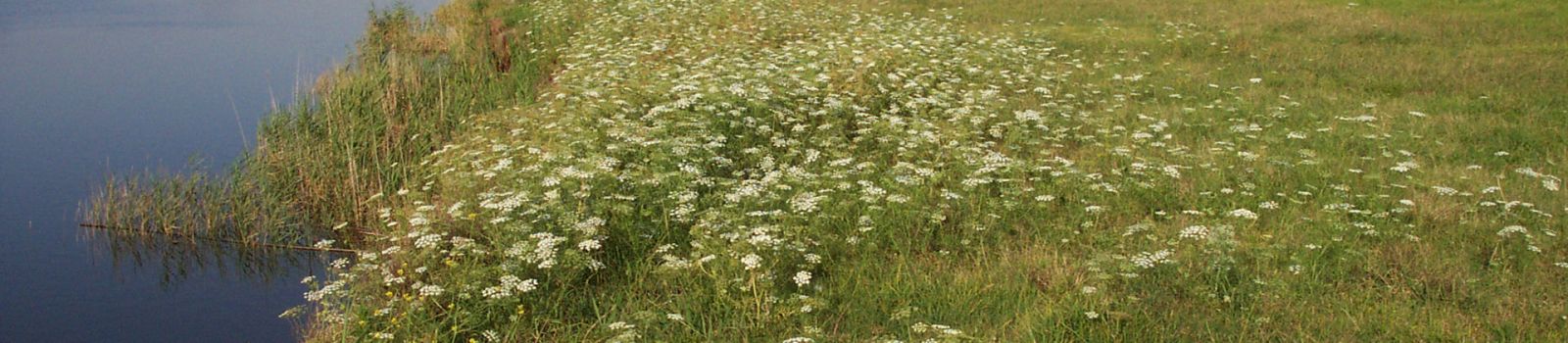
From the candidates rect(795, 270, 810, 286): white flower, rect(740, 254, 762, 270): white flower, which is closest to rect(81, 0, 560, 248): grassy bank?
rect(740, 254, 762, 270): white flower

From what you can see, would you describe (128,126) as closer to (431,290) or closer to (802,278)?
(431,290)

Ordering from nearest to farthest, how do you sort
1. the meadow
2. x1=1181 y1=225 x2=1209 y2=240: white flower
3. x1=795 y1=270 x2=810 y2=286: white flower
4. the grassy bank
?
x1=795 y1=270 x2=810 y2=286: white flower → the meadow → x1=1181 y1=225 x2=1209 y2=240: white flower → the grassy bank

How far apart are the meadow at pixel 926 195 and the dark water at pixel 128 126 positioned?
79 centimetres

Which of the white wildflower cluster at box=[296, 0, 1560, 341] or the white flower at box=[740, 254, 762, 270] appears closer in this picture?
the white flower at box=[740, 254, 762, 270]

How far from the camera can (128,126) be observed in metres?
14.0

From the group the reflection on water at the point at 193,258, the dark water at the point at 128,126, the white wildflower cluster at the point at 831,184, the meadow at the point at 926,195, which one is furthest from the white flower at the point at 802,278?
the reflection on water at the point at 193,258

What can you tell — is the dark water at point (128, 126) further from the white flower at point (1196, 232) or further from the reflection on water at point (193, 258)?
the white flower at point (1196, 232)

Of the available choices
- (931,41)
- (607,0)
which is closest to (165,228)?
(931,41)

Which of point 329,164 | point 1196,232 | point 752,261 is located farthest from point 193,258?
point 1196,232

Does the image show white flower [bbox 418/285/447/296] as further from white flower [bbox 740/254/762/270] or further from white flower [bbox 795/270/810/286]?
white flower [bbox 795/270/810/286]

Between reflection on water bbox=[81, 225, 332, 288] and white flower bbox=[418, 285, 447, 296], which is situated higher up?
white flower bbox=[418, 285, 447, 296]

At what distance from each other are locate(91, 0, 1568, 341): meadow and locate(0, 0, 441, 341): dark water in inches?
31.2

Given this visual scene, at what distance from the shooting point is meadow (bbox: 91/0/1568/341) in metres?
5.49

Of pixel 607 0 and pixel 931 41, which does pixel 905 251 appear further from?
pixel 607 0
